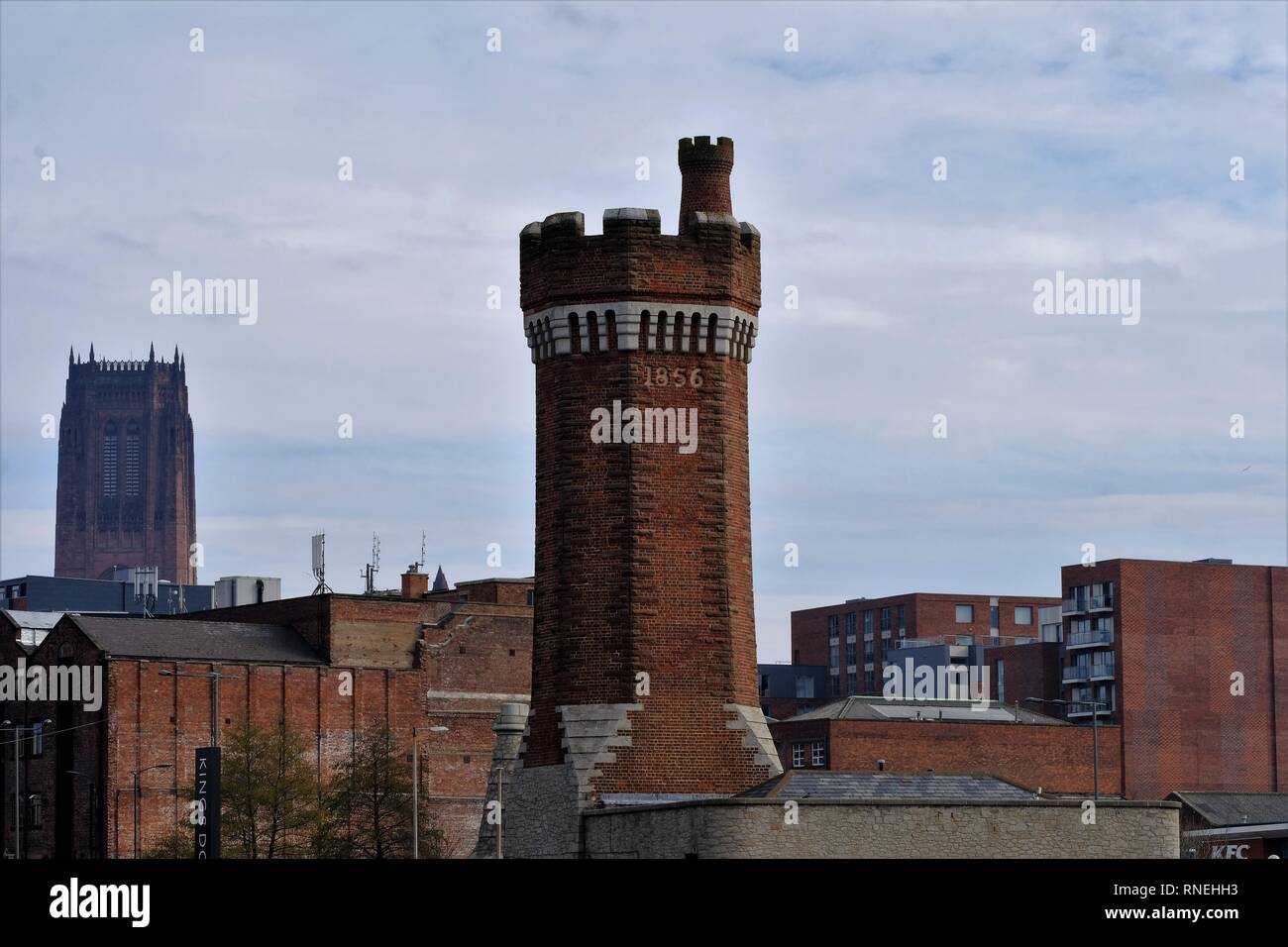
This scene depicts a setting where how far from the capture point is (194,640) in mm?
106812

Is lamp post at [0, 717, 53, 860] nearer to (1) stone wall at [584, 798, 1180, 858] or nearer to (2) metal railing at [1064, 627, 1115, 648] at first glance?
(1) stone wall at [584, 798, 1180, 858]

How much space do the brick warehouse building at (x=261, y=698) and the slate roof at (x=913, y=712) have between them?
19784 mm

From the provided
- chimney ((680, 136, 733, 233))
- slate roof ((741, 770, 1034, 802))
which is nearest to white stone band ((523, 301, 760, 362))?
chimney ((680, 136, 733, 233))

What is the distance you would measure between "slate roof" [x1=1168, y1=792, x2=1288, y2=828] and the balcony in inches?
1209

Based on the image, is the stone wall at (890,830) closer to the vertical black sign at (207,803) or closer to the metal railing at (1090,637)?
the vertical black sign at (207,803)

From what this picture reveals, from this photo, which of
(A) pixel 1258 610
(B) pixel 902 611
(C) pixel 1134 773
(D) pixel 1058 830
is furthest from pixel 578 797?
(B) pixel 902 611

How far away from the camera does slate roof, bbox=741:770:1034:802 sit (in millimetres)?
52922

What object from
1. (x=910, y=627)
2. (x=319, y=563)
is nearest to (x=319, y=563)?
(x=319, y=563)

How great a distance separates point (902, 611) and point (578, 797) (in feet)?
451

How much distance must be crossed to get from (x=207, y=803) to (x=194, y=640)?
2575 cm

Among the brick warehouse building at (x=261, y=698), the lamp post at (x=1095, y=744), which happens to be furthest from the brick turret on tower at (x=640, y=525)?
the lamp post at (x=1095, y=744)

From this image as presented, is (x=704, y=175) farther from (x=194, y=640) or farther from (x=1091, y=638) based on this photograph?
(x=1091, y=638)
